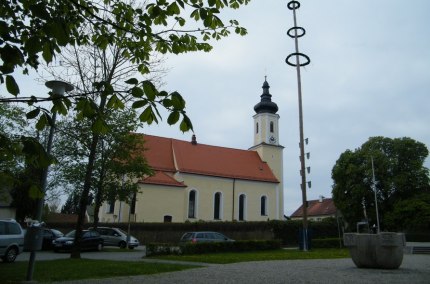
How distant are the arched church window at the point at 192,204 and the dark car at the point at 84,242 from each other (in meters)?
22.3

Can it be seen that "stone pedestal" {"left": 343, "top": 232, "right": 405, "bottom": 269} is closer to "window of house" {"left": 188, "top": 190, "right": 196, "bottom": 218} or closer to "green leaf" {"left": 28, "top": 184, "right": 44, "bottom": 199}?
"green leaf" {"left": 28, "top": 184, "right": 44, "bottom": 199}

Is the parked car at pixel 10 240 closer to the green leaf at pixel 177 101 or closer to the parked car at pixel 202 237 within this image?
the parked car at pixel 202 237

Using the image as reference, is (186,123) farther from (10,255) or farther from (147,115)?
(10,255)

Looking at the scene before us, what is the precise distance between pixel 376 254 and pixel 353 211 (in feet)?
125

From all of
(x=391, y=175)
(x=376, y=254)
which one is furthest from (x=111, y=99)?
(x=391, y=175)

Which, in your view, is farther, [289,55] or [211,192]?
[211,192]

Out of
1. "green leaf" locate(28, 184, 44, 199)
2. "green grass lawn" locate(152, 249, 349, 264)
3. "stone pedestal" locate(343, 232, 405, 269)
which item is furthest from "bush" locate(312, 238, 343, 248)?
"green leaf" locate(28, 184, 44, 199)

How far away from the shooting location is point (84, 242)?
2517cm

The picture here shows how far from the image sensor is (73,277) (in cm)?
1072

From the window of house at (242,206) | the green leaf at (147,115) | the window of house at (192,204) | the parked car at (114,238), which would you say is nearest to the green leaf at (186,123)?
the green leaf at (147,115)

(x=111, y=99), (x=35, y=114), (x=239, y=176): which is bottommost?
(x=35, y=114)

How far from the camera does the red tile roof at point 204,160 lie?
1916 inches

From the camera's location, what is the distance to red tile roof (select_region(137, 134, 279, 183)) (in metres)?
48.7

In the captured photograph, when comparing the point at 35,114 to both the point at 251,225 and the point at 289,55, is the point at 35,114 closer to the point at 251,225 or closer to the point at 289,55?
the point at 289,55
